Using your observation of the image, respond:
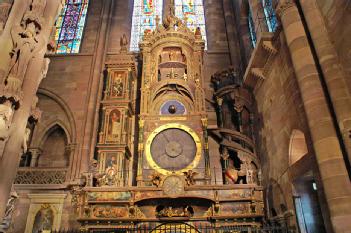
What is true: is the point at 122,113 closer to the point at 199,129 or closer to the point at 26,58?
the point at 199,129

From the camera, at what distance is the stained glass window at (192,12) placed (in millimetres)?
13109

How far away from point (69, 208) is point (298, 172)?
6.45m

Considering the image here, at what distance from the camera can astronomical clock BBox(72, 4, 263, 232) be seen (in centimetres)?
716

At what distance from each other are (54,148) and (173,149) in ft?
15.0

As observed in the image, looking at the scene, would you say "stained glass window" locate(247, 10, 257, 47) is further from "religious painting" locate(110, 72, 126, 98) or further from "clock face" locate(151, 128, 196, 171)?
"religious painting" locate(110, 72, 126, 98)

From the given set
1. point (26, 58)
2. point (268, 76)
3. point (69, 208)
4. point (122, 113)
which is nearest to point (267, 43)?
point (268, 76)

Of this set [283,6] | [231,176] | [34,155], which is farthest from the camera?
[34,155]

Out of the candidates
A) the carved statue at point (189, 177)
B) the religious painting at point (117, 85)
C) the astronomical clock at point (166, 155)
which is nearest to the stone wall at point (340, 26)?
the astronomical clock at point (166, 155)

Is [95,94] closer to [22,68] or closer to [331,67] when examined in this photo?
[22,68]

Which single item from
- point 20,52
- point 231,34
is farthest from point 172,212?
point 231,34

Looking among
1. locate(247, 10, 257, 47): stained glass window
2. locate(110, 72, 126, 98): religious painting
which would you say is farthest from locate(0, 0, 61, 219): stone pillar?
locate(247, 10, 257, 47): stained glass window

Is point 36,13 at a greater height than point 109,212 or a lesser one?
greater

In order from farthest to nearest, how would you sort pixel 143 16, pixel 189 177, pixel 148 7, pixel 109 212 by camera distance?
pixel 148 7 < pixel 143 16 < pixel 189 177 < pixel 109 212

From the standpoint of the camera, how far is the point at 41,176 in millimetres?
9250
